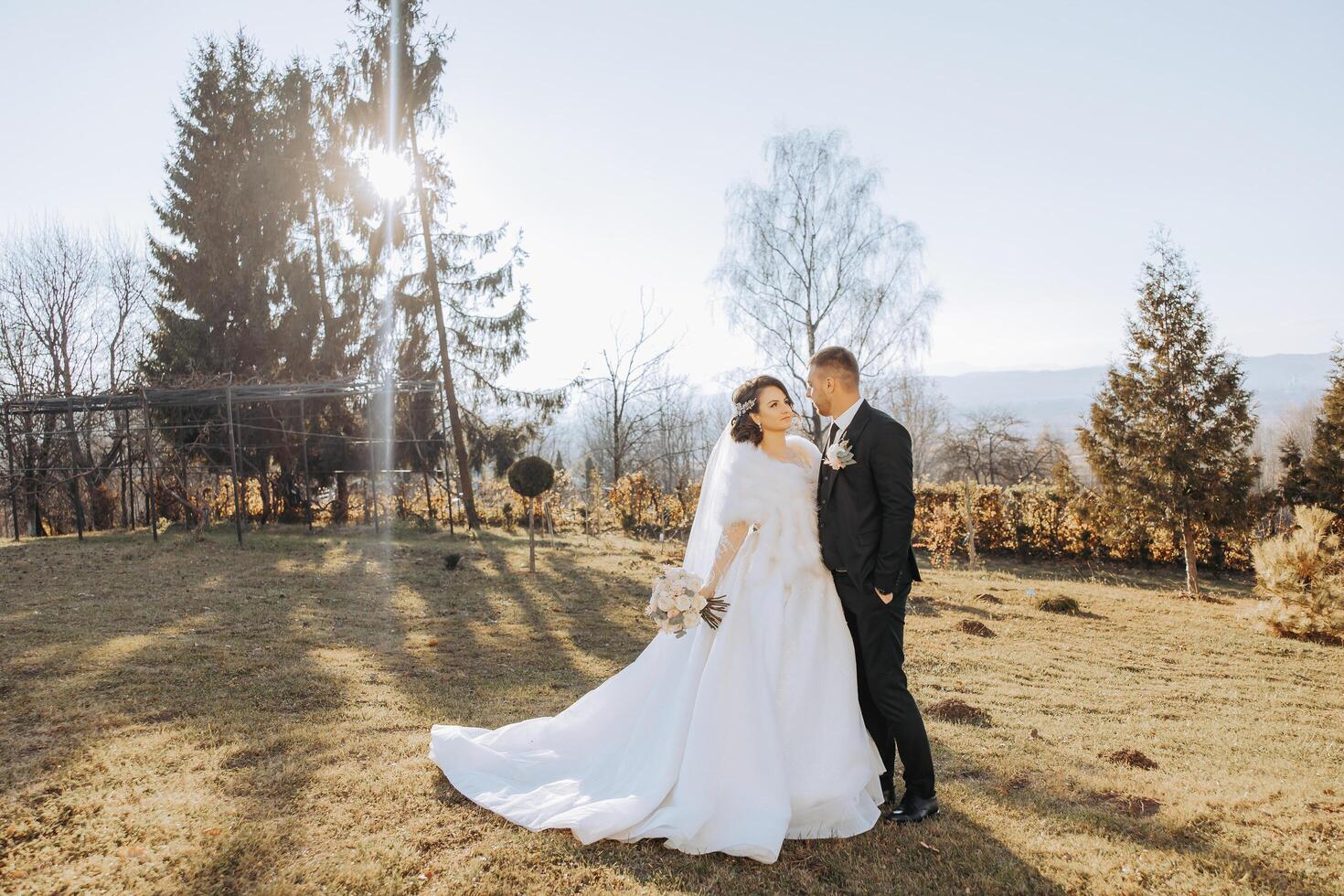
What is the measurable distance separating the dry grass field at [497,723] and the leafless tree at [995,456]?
2792 cm

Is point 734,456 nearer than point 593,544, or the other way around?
point 734,456

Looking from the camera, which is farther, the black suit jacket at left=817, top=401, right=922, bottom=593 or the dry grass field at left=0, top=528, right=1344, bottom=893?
the black suit jacket at left=817, top=401, right=922, bottom=593

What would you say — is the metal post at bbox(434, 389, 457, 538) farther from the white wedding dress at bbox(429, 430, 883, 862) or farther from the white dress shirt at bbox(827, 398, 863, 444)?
the white dress shirt at bbox(827, 398, 863, 444)

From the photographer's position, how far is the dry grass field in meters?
3.21

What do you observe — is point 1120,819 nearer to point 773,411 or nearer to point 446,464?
point 773,411

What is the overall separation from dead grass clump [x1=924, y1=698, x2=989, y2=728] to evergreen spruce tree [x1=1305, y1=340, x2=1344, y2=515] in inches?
457

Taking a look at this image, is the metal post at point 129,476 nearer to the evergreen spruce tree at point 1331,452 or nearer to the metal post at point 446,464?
the metal post at point 446,464

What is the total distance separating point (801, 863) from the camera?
3.29 metres

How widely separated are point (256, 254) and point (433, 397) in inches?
251

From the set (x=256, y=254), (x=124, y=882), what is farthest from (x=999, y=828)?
(x=256, y=254)

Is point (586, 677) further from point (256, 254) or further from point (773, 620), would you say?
point (256, 254)

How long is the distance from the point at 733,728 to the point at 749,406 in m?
1.59

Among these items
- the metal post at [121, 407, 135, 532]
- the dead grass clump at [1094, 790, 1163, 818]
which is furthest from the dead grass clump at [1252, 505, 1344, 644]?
the metal post at [121, 407, 135, 532]

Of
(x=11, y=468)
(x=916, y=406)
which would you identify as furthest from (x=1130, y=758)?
(x=916, y=406)
